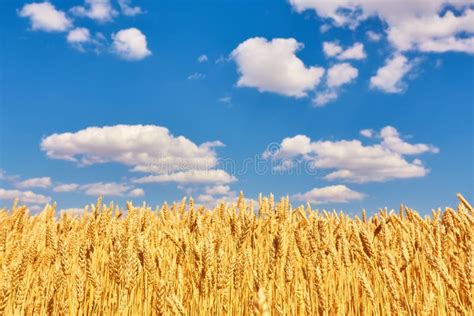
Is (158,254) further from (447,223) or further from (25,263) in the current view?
(447,223)

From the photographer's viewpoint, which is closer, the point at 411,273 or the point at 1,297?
the point at 1,297

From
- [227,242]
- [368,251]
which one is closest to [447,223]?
[368,251]

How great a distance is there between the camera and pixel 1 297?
2271 mm

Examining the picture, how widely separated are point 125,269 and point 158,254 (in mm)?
749

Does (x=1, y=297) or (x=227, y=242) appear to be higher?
(x=227, y=242)

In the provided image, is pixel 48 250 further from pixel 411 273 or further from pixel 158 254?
pixel 411 273

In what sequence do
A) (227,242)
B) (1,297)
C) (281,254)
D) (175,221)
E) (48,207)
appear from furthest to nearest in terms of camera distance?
(48,207), (175,221), (227,242), (281,254), (1,297)

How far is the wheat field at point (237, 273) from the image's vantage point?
233cm

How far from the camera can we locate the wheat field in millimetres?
2334

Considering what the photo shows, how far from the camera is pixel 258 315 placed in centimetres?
79

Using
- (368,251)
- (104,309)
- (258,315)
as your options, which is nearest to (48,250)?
(104,309)

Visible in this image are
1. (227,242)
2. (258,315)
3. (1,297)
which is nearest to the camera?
(258,315)

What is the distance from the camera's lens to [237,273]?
255 cm

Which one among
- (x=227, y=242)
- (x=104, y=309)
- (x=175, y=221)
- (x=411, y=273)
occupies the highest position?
(x=175, y=221)
